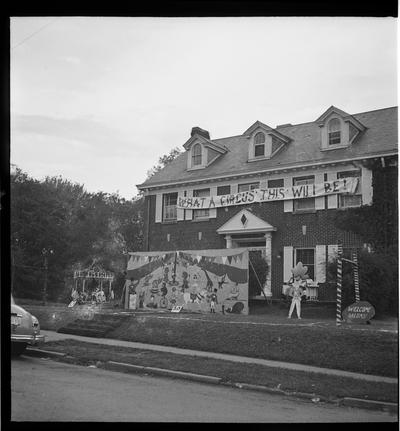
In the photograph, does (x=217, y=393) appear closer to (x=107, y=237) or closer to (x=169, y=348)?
(x=169, y=348)

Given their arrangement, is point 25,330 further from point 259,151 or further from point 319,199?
point 319,199

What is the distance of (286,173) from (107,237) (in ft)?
11.6

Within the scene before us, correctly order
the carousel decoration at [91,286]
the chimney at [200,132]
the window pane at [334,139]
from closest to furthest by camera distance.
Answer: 1. the window pane at [334,139]
2. the chimney at [200,132]
3. the carousel decoration at [91,286]

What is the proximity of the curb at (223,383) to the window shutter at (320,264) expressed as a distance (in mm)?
2087

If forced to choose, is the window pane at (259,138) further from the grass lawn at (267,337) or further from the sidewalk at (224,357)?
the sidewalk at (224,357)

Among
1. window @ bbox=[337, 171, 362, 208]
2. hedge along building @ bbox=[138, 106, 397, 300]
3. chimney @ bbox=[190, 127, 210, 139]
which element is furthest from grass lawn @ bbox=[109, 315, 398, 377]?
chimney @ bbox=[190, 127, 210, 139]

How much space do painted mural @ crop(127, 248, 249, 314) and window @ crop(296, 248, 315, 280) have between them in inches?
38.4

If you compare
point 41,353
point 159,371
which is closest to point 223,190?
point 159,371

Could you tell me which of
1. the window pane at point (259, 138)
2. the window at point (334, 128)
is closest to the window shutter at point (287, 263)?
the window pane at point (259, 138)

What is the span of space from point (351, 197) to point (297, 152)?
4.82 feet

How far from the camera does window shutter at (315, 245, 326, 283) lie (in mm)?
8414

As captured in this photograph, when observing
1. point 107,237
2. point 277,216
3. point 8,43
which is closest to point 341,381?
point 277,216

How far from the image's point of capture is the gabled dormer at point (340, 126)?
26.8 ft

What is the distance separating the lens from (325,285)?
8422 mm
